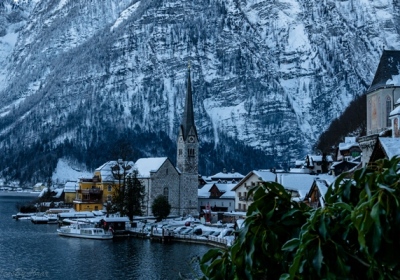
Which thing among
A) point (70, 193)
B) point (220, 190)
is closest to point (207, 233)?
point (220, 190)

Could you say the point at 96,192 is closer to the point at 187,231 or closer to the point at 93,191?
the point at 93,191

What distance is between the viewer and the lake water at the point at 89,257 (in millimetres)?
41250

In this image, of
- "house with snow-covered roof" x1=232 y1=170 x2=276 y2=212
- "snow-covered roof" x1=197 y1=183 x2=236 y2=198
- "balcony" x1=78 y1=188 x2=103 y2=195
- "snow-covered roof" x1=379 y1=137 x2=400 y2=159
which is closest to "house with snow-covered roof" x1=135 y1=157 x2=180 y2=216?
"snow-covered roof" x1=197 y1=183 x2=236 y2=198

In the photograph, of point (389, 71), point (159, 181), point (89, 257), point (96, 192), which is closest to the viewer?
point (389, 71)

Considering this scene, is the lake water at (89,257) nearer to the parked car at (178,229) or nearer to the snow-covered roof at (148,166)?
the parked car at (178,229)

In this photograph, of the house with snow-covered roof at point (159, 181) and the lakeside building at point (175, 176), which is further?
the lakeside building at point (175, 176)

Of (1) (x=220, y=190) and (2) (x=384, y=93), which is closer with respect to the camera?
(2) (x=384, y=93)

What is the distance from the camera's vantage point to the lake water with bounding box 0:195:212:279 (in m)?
41.2

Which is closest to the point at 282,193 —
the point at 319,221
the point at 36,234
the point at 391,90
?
the point at 319,221

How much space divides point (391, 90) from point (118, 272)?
72.7 ft

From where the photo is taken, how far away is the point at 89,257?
50.5 meters

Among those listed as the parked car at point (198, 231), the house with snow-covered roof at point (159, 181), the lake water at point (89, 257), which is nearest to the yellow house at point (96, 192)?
the house with snow-covered roof at point (159, 181)

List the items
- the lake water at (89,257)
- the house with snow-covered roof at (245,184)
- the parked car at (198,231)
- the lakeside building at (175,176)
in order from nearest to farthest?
the lake water at (89,257)
the parked car at (198,231)
the house with snow-covered roof at (245,184)
the lakeside building at (175,176)

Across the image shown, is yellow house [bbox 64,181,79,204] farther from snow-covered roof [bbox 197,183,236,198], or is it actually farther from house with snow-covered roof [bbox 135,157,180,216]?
house with snow-covered roof [bbox 135,157,180,216]
